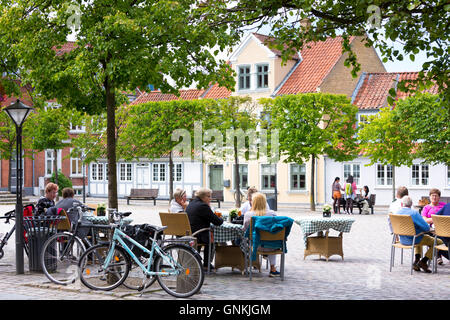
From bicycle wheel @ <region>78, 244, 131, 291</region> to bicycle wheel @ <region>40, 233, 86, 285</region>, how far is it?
87cm

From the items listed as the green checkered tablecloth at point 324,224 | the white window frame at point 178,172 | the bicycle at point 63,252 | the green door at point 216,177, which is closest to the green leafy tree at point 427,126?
the green door at point 216,177

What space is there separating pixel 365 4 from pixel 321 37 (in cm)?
171

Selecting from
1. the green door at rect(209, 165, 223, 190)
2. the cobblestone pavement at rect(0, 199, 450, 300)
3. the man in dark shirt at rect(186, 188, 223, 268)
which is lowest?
the cobblestone pavement at rect(0, 199, 450, 300)

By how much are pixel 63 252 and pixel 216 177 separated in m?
37.1

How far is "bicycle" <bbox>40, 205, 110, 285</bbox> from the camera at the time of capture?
36.0 feet

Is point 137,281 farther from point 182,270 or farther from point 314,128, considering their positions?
point 314,128

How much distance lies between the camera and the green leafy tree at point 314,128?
113 ft

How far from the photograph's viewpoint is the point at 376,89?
4338 cm

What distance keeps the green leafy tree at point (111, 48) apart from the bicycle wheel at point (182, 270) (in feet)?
6.71

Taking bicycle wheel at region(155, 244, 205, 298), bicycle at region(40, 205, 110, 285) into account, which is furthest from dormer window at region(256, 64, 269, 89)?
bicycle wheel at region(155, 244, 205, 298)

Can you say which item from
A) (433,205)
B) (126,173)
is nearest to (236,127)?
(126,173)

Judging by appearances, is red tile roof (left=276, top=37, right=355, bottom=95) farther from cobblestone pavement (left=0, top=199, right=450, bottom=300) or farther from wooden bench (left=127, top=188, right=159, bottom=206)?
cobblestone pavement (left=0, top=199, right=450, bottom=300)

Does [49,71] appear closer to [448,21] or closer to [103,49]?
[103,49]

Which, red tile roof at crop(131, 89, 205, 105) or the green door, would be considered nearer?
the green door
